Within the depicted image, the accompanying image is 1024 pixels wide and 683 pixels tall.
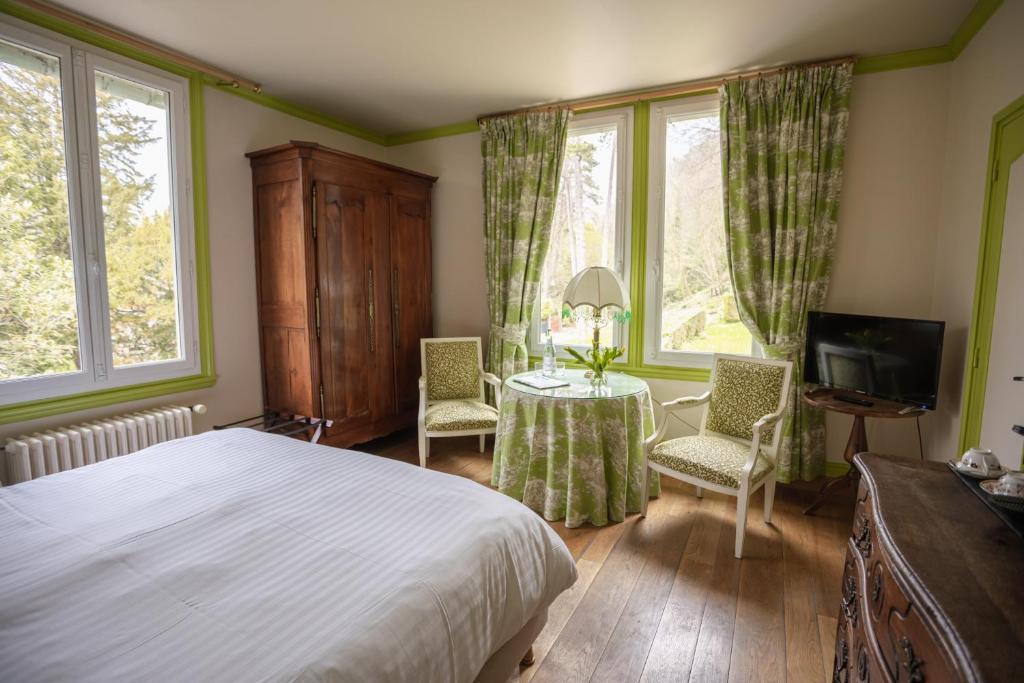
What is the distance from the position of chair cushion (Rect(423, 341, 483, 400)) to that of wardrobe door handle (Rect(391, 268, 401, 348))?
34 cm

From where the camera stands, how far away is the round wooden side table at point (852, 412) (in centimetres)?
256

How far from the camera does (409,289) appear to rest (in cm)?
424

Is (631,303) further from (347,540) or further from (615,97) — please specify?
(347,540)

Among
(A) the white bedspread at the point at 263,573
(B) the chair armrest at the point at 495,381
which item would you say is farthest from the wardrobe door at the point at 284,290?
(A) the white bedspread at the point at 263,573

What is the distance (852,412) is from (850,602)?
163 cm

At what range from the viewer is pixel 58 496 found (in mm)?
1606

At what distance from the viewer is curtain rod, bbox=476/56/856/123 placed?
305cm

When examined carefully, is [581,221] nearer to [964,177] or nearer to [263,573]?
[964,177]

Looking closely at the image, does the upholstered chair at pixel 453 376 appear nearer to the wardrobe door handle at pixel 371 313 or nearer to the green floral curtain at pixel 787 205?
the wardrobe door handle at pixel 371 313

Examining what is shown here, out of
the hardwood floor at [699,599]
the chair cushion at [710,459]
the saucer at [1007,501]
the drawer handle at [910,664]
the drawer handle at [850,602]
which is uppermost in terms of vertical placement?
the saucer at [1007,501]

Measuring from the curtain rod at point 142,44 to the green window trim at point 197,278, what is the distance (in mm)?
76

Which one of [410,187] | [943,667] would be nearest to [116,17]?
[410,187]

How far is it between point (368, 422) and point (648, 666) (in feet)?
8.91

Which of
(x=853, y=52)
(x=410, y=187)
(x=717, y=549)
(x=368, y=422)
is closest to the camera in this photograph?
(x=717, y=549)
